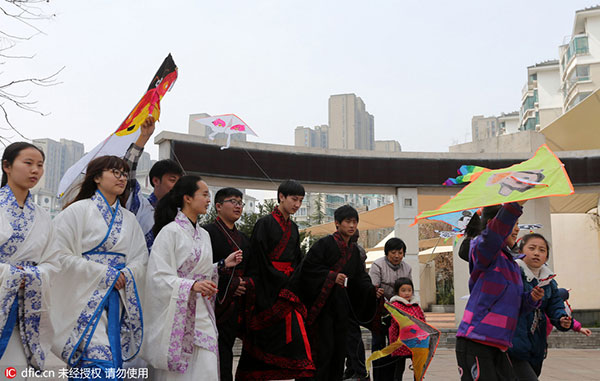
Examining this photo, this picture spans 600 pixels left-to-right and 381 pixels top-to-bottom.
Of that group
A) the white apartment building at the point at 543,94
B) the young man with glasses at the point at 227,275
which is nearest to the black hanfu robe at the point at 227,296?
the young man with glasses at the point at 227,275

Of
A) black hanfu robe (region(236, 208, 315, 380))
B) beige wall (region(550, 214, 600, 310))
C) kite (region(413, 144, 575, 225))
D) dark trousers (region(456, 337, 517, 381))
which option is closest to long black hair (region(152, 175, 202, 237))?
black hanfu robe (region(236, 208, 315, 380))

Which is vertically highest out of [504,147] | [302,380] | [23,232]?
[504,147]

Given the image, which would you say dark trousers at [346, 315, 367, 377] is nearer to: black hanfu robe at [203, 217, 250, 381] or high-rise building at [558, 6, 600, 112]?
black hanfu robe at [203, 217, 250, 381]

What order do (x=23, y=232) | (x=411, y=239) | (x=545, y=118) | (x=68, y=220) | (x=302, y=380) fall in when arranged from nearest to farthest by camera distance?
(x=23, y=232)
(x=68, y=220)
(x=302, y=380)
(x=411, y=239)
(x=545, y=118)

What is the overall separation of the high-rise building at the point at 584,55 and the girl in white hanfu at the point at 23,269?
42.5 meters

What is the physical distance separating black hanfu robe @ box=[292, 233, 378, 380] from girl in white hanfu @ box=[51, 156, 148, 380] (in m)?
1.83

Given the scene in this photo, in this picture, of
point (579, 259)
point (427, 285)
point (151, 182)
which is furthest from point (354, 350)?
point (427, 285)

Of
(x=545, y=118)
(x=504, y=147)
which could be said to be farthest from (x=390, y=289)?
(x=545, y=118)

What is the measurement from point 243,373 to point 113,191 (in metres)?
2.19

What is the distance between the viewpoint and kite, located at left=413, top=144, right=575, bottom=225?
3.03 meters

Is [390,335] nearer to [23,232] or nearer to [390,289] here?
[390,289]

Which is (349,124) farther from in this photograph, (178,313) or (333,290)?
(178,313)

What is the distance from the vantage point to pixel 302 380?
5086 millimetres

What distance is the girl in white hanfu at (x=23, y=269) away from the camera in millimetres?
3318
